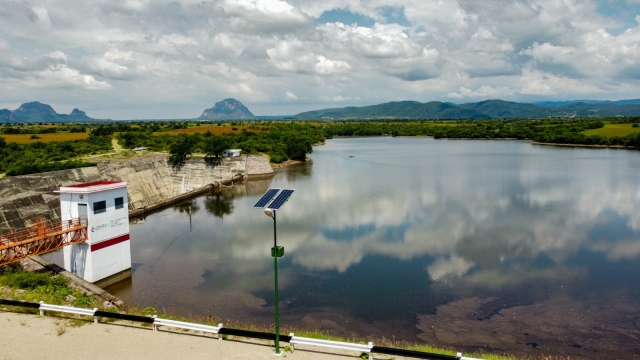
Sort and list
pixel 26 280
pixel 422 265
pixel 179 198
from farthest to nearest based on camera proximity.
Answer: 1. pixel 179 198
2. pixel 422 265
3. pixel 26 280

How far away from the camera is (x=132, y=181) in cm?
3903

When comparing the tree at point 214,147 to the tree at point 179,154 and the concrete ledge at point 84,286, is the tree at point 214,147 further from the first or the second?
the concrete ledge at point 84,286

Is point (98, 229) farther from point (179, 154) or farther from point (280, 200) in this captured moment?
point (179, 154)

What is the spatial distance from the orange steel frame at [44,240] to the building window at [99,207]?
0.61 metres

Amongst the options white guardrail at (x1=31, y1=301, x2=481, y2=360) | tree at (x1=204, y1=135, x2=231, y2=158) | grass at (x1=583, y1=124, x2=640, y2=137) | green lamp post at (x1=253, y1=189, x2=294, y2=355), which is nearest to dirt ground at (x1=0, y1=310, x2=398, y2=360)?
white guardrail at (x1=31, y1=301, x2=481, y2=360)

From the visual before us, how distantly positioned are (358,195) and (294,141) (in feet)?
121

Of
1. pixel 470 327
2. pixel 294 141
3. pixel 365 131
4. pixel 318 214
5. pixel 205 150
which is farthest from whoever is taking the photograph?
pixel 365 131

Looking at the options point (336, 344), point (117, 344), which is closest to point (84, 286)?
point (117, 344)

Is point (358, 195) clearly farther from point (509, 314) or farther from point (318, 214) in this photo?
point (509, 314)

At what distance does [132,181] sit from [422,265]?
94.9ft

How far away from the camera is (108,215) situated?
19.0 meters

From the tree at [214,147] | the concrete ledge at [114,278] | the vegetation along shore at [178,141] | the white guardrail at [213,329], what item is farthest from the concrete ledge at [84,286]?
the tree at [214,147]

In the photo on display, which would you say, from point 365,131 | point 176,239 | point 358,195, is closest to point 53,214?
point 176,239

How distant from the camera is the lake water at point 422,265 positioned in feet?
49.0
